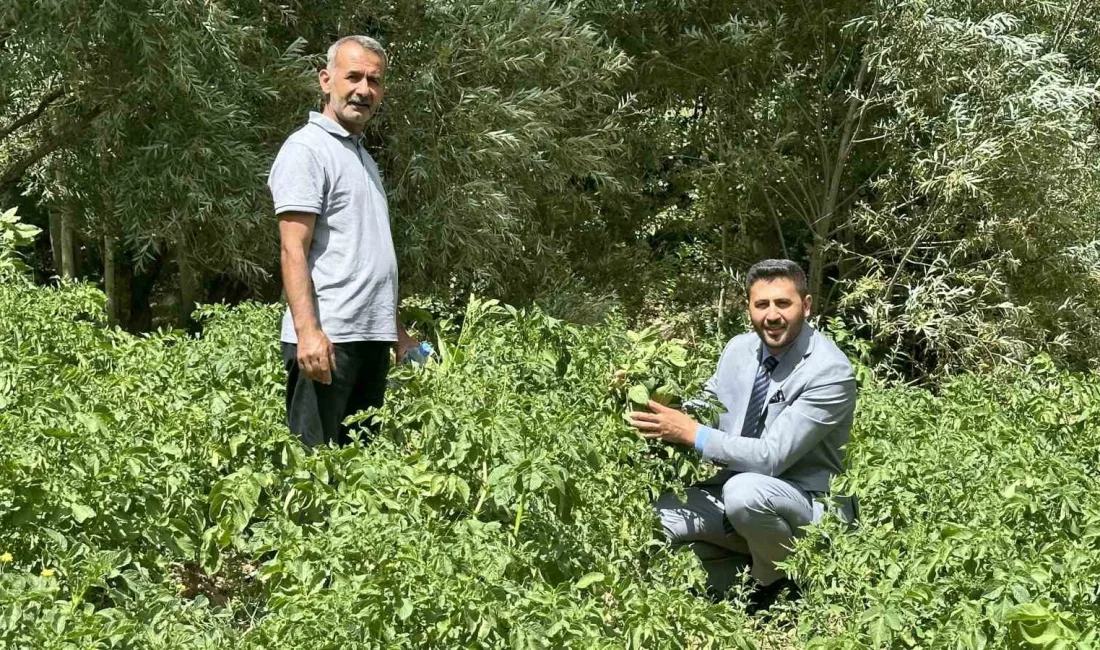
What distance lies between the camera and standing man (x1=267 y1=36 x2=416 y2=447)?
152 inches

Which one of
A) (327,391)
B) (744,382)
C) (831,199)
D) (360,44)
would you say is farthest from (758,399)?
(831,199)

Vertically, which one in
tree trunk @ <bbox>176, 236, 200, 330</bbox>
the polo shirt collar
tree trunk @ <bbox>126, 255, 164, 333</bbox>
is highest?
the polo shirt collar

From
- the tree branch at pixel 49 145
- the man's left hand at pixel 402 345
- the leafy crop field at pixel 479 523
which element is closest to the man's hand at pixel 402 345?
the man's left hand at pixel 402 345

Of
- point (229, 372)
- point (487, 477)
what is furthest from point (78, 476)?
point (229, 372)

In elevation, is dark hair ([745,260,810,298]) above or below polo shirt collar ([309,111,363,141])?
below

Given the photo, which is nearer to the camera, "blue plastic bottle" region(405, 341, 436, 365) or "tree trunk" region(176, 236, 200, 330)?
"blue plastic bottle" region(405, 341, 436, 365)

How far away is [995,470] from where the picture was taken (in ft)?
12.2

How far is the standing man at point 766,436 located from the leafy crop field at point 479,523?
10 cm

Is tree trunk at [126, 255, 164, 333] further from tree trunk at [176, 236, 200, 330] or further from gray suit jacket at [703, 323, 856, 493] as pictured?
gray suit jacket at [703, 323, 856, 493]

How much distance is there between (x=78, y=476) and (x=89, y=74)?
6121 mm

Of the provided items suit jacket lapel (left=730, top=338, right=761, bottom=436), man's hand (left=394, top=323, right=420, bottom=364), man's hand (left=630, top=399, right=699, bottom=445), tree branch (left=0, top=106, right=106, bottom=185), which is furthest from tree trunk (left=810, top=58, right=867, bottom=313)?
man's hand (left=630, top=399, right=699, bottom=445)

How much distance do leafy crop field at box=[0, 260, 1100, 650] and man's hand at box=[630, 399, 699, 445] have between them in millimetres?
56

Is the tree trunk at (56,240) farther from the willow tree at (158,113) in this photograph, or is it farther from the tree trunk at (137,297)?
the willow tree at (158,113)

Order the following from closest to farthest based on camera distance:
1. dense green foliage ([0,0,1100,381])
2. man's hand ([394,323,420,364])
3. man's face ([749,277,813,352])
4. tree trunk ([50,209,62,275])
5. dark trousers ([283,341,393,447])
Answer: dark trousers ([283,341,393,447]), man's face ([749,277,813,352]), man's hand ([394,323,420,364]), dense green foliage ([0,0,1100,381]), tree trunk ([50,209,62,275])
